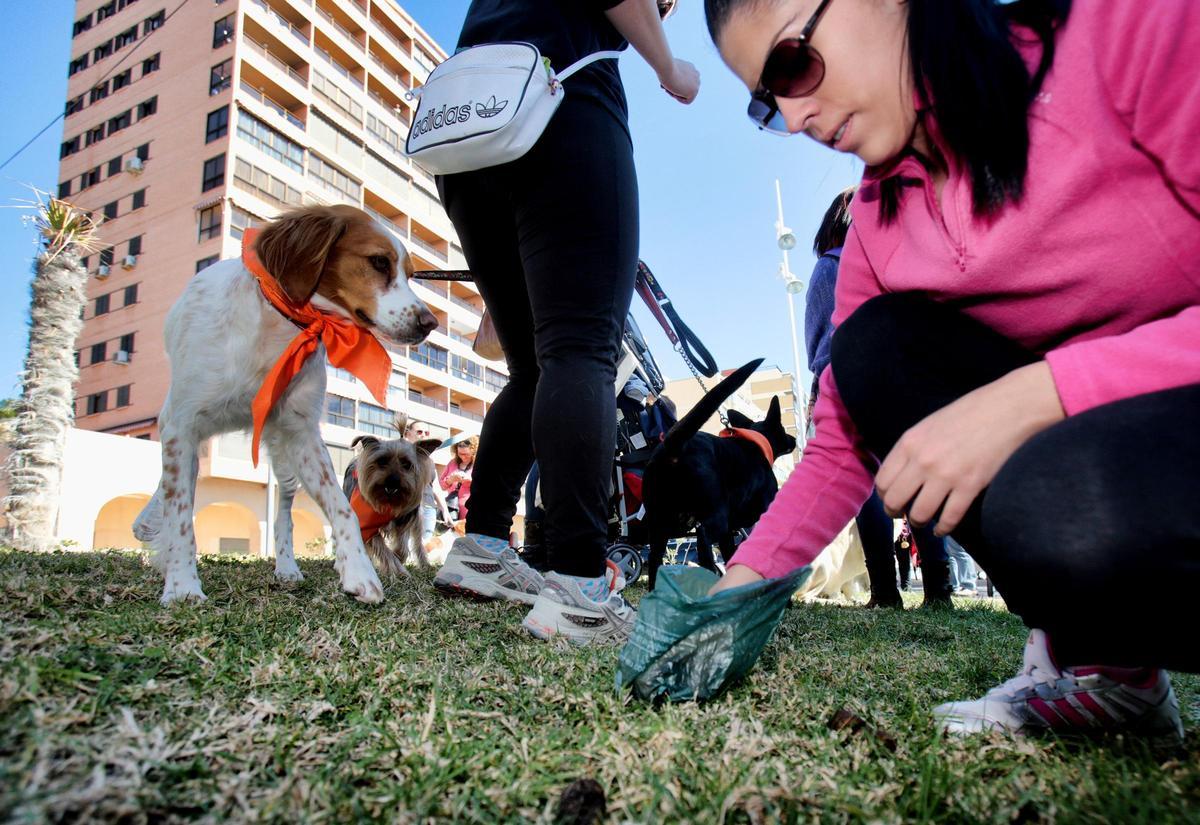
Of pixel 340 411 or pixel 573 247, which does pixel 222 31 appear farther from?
pixel 573 247

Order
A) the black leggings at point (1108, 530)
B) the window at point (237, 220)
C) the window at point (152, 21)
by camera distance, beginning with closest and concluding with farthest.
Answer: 1. the black leggings at point (1108, 530)
2. the window at point (237, 220)
3. the window at point (152, 21)

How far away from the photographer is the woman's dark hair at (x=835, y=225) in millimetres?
3990

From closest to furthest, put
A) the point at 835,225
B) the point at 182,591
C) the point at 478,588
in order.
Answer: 1. the point at 182,591
2. the point at 478,588
3. the point at 835,225

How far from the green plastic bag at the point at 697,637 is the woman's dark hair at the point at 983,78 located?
755 millimetres

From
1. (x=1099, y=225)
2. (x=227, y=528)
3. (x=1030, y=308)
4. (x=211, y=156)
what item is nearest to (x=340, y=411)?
(x=227, y=528)

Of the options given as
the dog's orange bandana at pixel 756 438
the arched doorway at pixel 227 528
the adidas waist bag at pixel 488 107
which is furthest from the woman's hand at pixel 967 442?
the arched doorway at pixel 227 528

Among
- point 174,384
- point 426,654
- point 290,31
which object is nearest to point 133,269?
point 290,31

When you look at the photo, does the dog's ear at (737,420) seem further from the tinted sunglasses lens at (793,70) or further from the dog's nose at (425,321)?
the tinted sunglasses lens at (793,70)

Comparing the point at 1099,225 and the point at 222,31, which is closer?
the point at 1099,225

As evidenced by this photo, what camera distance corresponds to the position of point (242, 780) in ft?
2.47

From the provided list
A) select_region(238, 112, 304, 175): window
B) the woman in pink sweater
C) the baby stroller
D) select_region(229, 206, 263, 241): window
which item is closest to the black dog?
the baby stroller

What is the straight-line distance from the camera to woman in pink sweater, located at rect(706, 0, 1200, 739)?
0.75 meters

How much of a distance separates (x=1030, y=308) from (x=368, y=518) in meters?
5.56

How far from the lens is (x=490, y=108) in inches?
76.0
